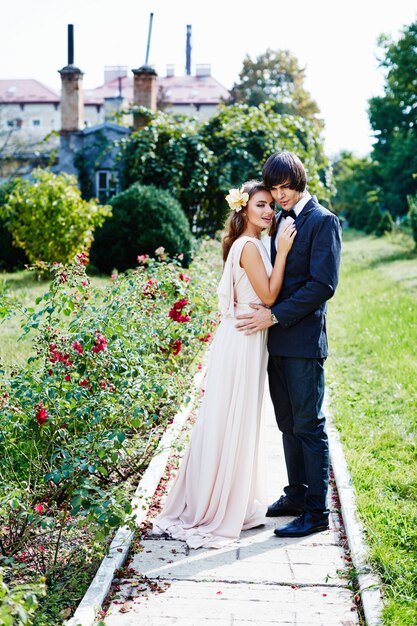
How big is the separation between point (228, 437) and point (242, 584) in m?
0.96

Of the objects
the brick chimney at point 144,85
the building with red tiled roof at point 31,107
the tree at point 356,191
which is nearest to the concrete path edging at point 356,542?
the brick chimney at point 144,85

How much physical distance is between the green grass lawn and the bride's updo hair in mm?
1825

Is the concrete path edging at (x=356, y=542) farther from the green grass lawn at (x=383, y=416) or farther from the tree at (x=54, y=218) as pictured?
the tree at (x=54, y=218)

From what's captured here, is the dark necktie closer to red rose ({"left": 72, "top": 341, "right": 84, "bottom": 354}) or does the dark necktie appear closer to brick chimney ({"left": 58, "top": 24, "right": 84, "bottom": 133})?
red rose ({"left": 72, "top": 341, "right": 84, "bottom": 354})

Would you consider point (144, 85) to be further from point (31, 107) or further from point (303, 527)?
point (31, 107)

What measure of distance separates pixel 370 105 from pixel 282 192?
50.2 meters

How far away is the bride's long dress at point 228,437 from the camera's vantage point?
4.72 metres

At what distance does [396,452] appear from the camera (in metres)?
6.11

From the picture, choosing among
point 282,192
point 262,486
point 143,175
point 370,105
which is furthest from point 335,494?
point 370,105

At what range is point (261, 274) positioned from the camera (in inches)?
183

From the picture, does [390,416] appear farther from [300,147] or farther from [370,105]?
[370,105]

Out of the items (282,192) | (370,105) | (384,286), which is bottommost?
(384,286)

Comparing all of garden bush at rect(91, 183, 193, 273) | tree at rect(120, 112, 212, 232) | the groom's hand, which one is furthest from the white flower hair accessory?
tree at rect(120, 112, 212, 232)

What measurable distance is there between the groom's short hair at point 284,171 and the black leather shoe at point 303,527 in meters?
1.96
